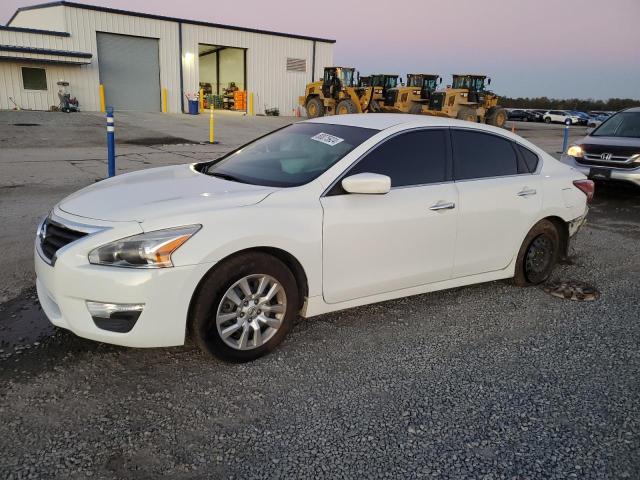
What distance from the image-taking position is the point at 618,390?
320cm

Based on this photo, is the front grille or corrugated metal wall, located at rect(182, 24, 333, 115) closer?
the front grille

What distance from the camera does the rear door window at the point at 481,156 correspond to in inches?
167

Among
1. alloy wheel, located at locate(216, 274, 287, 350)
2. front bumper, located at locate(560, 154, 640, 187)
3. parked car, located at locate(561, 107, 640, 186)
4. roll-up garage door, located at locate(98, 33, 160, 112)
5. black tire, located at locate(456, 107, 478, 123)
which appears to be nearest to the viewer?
alloy wheel, located at locate(216, 274, 287, 350)

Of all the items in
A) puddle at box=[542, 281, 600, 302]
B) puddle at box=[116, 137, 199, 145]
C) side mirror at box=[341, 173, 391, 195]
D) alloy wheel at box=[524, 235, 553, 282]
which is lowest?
puddle at box=[542, 281, 600, 302]

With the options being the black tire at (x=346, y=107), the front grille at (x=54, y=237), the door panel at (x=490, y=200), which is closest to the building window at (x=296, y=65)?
the black tire at (x=346, y=107)

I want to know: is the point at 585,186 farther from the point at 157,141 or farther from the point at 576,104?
the point at 576,104

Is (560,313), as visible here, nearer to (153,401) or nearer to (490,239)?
(490,239)

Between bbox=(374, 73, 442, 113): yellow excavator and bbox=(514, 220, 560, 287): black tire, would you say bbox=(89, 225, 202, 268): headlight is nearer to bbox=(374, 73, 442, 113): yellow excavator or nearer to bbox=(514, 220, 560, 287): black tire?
bbox=(514, 220, 560, 287): black tire

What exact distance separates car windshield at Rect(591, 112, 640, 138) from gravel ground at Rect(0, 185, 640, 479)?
7.04 m

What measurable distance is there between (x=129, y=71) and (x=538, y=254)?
25.8 metres

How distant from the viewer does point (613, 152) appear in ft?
30.0

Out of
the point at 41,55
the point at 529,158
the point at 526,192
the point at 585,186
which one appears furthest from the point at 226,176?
the point at 41,55

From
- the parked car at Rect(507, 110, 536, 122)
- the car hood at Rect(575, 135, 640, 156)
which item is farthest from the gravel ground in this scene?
the parked car at Rect(507, 110, 536, 122)

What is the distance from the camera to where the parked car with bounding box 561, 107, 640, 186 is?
29.3 feet
